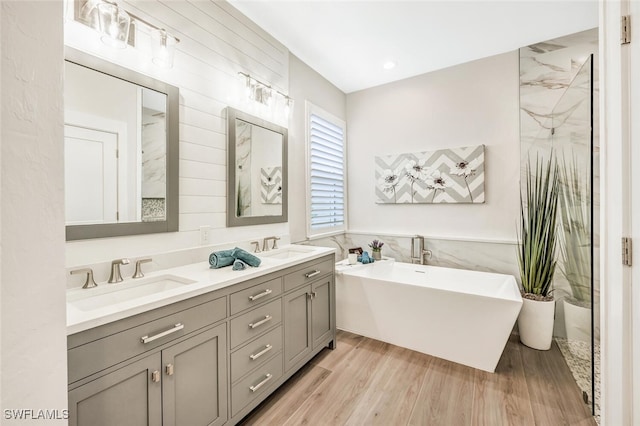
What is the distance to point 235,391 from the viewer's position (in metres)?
Result: 1.52

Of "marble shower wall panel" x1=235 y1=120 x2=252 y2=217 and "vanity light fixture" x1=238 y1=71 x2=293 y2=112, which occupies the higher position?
"vanity light fixture" x1=238 y1=71 x2=293 y2=112

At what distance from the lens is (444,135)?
316 cm

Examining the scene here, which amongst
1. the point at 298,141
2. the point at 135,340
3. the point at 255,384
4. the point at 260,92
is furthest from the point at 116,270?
the point at 298,141

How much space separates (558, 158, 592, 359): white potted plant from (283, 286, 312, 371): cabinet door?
1856 mm

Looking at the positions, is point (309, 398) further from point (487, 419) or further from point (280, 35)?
point (280, 35)

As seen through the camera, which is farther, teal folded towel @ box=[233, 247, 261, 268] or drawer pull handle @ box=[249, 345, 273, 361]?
teal folded towel @ box=[233, 247, 261, 268]

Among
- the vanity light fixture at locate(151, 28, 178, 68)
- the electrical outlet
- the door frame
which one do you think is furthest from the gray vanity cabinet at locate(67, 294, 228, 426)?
the door frame

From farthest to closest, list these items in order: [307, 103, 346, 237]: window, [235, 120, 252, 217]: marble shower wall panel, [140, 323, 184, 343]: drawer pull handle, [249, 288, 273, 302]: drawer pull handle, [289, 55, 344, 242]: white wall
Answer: [307, 103, 346, 237]: window → [289, 55, 344, 242]: white wall → [235, 120, 252, 217]: marble shower wall panel → [249, 288, 273, 302]: drawer pull handle → [140, 323, 184, 343]: drawer pull handle

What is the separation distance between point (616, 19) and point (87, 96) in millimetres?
2307

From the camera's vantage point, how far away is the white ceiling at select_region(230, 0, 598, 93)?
2.19 meters

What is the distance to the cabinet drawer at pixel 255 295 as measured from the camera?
5.02ft

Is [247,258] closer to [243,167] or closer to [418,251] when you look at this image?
[243,167]

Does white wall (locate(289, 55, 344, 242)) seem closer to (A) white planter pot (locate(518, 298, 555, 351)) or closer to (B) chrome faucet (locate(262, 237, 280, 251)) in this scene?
(B) chrome faucet (locate(262, 237, 280, 251))

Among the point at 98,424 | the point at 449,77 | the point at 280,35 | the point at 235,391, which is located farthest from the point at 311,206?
the point at 98,424
